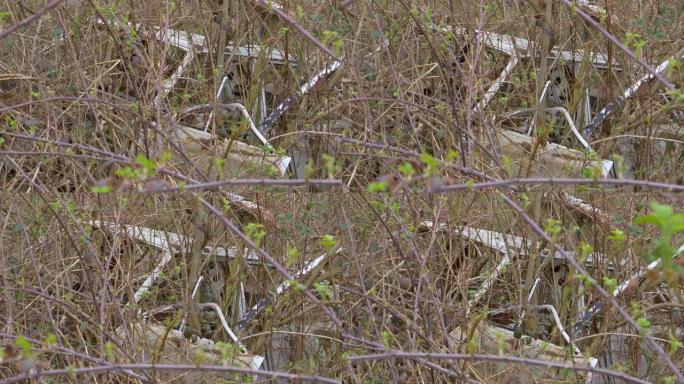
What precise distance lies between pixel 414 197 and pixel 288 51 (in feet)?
3.81

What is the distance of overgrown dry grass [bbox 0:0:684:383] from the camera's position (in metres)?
4.13

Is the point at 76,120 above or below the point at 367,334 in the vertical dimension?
above

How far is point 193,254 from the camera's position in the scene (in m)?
4.46

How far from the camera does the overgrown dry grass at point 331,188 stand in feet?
13.6

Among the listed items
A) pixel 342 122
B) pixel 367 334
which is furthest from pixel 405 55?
pixel 367 334

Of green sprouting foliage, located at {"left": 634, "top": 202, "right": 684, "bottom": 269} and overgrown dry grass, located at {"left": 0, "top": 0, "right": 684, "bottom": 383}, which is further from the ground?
green sprouting foliage, located at {"left": 634, "top": 202, "right": 684, "bottom": 269}

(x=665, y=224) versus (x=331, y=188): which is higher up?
(x=665, y=224)

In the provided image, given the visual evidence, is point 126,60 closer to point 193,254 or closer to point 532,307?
point 193,254

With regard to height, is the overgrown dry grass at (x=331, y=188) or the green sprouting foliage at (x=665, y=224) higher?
the green sprouting foliage at (x=665, y=224)

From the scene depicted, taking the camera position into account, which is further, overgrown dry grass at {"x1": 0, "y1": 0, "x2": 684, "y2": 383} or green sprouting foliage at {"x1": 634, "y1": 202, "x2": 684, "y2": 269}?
overgrown dry grass at {"x1": 0, "y1": 0, "x2": 684, "y2": 383}

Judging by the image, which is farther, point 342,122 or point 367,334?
point 342,122

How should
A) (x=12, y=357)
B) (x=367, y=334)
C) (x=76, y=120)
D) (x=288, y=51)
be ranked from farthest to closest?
(x=288, y=51)
(x=76, y=120)
(x=367, y=334)
(x=12, y=357)

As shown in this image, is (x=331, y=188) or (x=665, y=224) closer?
(x=665, y=224)

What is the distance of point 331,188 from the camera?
4.54m
